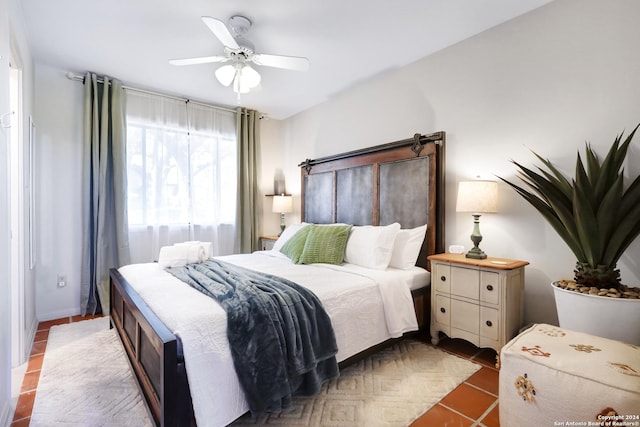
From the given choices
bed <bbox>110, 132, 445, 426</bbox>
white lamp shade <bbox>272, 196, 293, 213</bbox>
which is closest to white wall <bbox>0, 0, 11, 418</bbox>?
bed <bbox>110, 132, 445, 426</bbox>

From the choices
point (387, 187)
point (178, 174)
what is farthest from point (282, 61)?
point (178, 174)

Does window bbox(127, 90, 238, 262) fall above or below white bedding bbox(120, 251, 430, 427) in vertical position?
above

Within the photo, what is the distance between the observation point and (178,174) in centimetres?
406

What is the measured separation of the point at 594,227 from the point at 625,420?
1.15m

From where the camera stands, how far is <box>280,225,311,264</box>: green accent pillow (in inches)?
121

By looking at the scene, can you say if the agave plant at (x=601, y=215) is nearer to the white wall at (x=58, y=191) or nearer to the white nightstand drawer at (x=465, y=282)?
the white nightstand drawer at (x=465, y=282)

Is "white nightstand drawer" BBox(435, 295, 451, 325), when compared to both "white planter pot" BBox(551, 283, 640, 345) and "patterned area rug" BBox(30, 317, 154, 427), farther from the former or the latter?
"patterned area rug" BBox(30, 317, 154, 427)

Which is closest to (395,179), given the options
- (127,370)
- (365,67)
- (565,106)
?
(365,67)

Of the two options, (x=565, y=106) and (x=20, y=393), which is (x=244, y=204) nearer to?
(x=20, y=393)

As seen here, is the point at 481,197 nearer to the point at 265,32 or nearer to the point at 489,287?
the point at 489,287

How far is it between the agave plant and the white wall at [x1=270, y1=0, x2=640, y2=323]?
0.24 m

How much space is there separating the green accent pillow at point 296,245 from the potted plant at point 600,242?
2.03m

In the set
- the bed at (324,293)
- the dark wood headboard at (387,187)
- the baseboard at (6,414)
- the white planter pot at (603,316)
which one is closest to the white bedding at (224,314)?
the bed at (324,293)

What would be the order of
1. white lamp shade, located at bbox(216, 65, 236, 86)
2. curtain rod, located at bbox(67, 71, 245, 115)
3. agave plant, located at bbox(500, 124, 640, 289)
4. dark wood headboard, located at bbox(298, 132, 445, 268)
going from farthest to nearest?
curtain rod, located at bbox(67, 71, 245, 115)
dark wood headboard, located at bbox(298, 132, 445, 268)
white lamp shade, located at bbox(216, 65, 236, 86)
agave plant, located at bbox(500, 124, 640, 289)
